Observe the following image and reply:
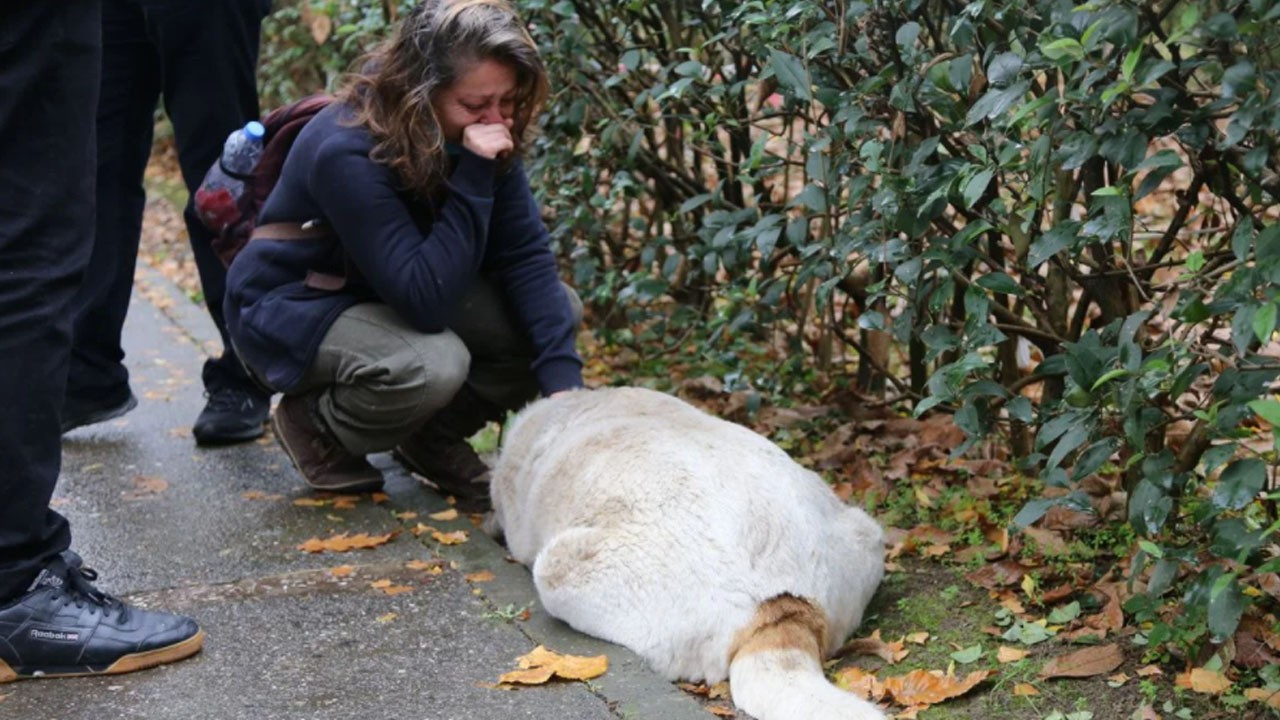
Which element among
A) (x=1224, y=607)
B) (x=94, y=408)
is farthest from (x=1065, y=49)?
(x=94, y=408)

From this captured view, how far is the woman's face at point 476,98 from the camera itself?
156 inches

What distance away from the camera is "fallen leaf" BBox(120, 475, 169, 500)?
4.58 metres

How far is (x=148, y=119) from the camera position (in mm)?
5031

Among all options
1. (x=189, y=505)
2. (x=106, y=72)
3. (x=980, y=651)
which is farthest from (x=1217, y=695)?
(x=106, y=72)

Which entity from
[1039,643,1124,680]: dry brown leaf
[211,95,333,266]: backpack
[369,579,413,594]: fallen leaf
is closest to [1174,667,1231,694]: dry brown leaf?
[1039,643,1124,680]: dry brown leaf

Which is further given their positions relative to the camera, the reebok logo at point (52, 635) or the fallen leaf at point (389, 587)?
the fallen leaf at point (389, 587)

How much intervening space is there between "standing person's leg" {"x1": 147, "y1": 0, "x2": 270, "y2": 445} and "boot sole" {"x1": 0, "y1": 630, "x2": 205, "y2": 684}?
1706mm

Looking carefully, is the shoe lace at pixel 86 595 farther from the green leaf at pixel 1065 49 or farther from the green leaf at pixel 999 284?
the green leaf at pixel 1065 49

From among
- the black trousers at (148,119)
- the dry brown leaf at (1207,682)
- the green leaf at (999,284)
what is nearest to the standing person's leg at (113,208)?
the black trousers at (148,119)

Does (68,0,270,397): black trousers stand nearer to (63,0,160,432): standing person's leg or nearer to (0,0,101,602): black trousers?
(63,0,160,432): standing person's leg

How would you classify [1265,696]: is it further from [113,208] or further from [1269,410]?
[113,208]

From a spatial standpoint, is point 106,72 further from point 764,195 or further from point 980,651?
point 980,651

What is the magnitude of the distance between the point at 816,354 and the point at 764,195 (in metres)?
0.79

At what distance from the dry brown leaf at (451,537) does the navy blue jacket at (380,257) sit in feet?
1.58
